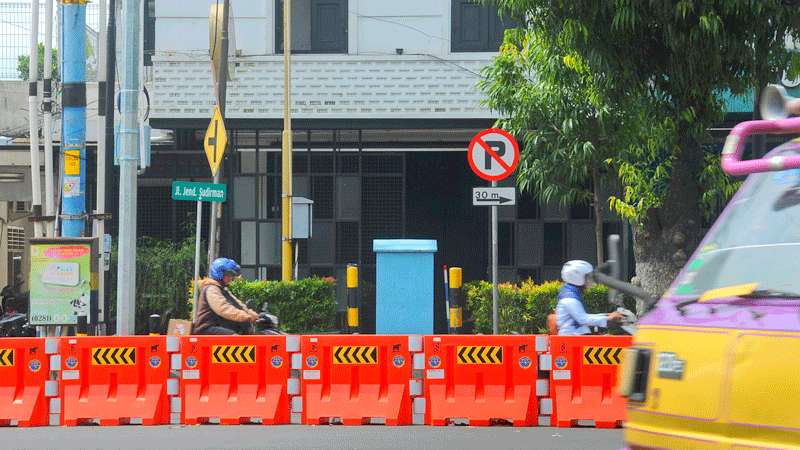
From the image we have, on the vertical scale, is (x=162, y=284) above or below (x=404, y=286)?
below

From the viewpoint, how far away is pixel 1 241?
3450cm

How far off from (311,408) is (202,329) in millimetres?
1760

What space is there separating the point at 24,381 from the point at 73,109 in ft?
17.8

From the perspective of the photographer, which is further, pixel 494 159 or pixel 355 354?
pixel 494 159

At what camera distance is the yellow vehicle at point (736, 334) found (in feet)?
13.9

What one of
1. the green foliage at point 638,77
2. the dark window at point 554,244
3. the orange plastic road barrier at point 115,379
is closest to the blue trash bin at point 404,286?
the green foliage at point 638,77

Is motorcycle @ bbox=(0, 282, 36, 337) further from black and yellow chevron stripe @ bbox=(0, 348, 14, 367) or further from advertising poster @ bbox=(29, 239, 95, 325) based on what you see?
black and yellow chevron stripe @ bbox=(0, 348, 14, 367)

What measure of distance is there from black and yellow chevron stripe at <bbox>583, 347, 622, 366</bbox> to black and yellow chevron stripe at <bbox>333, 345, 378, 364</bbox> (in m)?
1.95

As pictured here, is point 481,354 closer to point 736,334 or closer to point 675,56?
point 675,56

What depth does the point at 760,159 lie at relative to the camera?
500cm

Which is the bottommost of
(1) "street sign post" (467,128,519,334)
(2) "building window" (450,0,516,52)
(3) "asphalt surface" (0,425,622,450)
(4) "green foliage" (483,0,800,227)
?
(3) "asphalt surface" (0,425,622,450)

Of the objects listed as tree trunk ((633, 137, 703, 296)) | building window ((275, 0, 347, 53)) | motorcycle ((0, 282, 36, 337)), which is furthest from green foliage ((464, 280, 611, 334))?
motorcycle ((0, 282, 36, 337))

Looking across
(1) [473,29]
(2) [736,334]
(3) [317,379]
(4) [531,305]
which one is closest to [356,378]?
(3) [317,379]

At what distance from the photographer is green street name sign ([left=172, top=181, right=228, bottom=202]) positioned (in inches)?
612
